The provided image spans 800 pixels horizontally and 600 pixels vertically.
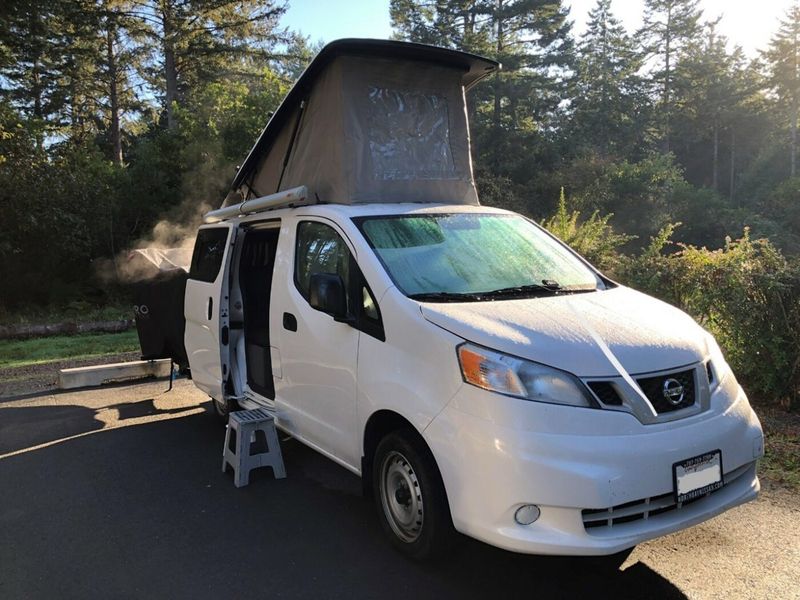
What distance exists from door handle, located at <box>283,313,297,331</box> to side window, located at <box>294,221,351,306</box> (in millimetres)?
196

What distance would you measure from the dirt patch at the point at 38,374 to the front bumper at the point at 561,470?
24.4 ft

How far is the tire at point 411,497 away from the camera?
3139 millimetres

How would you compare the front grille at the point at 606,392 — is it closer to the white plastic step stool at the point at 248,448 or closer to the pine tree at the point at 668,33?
the white plastic step stool at the point at 248,448

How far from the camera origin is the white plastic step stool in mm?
4578

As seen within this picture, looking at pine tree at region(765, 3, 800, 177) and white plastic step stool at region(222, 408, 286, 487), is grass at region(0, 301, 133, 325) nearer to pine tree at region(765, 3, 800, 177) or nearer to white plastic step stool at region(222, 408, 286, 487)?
white plastic step stool at region(222, 408, 286, 487)

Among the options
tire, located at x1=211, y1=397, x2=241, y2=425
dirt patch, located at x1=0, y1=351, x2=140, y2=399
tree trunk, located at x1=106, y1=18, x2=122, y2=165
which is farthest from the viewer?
tree trunk, located at x1=106, y1=18, x2=122, y2=165

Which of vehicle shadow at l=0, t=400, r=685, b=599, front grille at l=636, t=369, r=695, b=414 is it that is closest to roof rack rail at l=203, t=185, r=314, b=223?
vehicle shadow at l=0, t=400, r=685, b=599

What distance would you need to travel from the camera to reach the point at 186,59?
2867 centimetres

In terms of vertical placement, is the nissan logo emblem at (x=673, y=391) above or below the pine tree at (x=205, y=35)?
below

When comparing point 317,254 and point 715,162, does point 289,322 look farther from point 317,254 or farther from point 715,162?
point 715,162

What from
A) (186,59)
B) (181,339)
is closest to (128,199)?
(186,59)

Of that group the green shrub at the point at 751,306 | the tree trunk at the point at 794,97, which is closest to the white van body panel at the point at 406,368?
the green shrub at the point at 751,306

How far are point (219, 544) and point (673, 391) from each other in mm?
2767

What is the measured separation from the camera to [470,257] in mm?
3932
